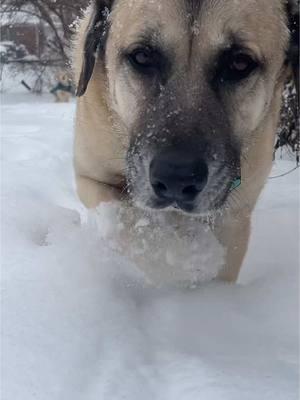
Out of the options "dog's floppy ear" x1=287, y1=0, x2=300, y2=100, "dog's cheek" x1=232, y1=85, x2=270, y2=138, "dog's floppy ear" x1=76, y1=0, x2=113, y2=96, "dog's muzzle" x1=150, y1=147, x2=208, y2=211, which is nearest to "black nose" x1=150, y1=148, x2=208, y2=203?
"dog's muzzle" x1=150, y1=147, x2=208, y2=211

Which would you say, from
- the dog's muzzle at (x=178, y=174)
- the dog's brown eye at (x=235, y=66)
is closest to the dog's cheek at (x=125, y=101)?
the dog's brown eye at (x=235, y=66)

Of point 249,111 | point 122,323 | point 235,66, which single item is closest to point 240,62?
point 235,66

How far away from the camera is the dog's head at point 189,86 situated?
85.0 inches

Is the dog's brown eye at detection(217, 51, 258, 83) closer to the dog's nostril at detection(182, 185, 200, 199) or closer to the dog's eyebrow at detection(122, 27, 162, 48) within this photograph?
the dog's eyebrow at detection(122, 27, 162, 48)

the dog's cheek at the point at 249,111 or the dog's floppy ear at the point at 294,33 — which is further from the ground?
the dog's floppy ear at the point at 294,33

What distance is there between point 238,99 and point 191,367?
46.1 inches

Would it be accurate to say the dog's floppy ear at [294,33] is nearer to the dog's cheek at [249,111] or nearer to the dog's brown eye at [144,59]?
the dog's cheek at [249,111]

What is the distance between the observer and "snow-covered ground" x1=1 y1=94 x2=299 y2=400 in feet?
5.60

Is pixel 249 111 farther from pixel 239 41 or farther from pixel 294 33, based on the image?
pixel 294 33

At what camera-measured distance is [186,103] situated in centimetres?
232

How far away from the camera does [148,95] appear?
2.47 m

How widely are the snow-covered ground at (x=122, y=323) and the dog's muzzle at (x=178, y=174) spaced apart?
0.48 metres

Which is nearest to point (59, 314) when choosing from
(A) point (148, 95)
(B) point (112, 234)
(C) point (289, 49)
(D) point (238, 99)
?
(B) point (112, 234)

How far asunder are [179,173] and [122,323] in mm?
569
